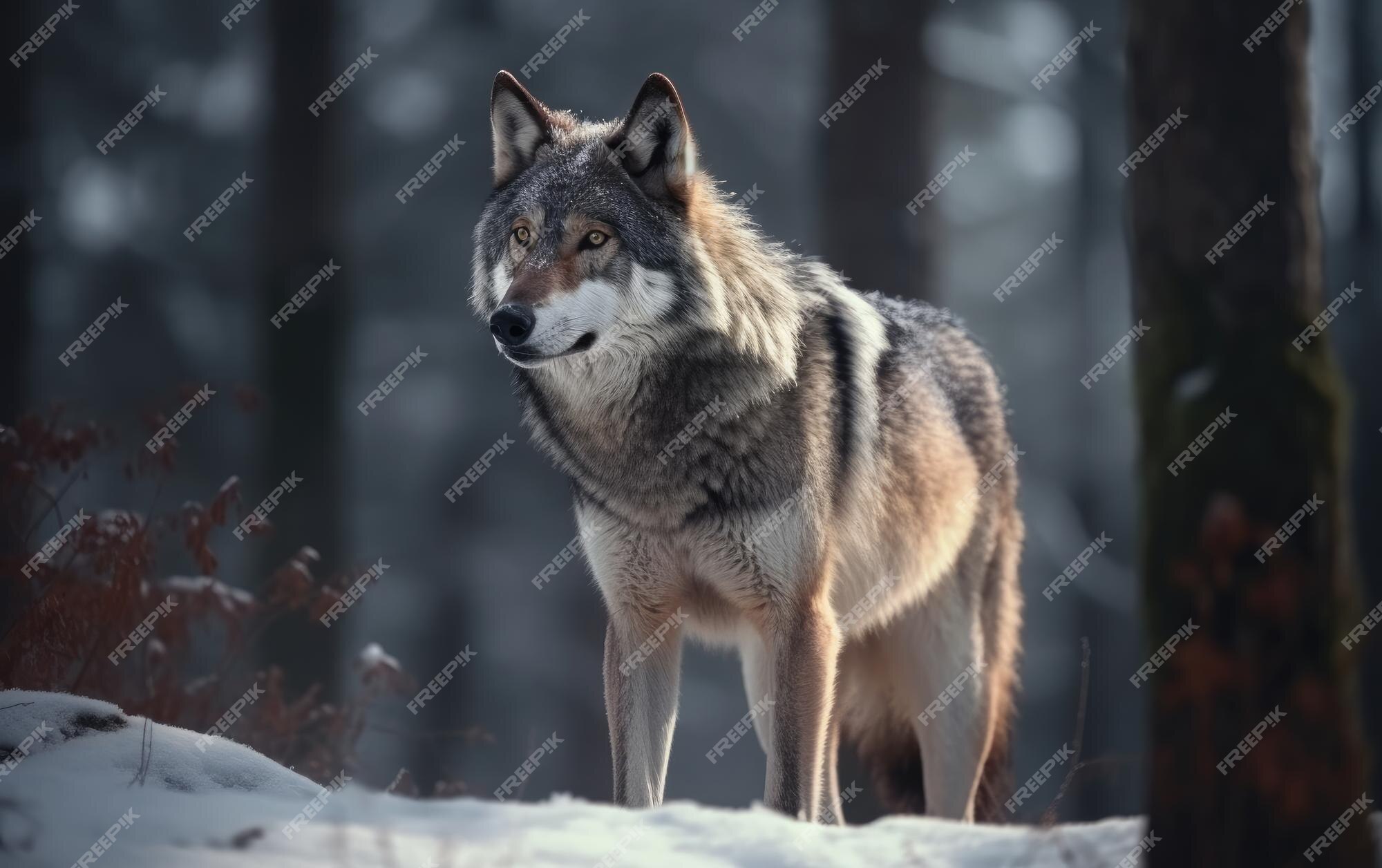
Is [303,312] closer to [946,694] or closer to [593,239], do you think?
[593,239]

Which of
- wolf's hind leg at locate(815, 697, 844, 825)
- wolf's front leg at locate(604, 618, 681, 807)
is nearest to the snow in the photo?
wolf's front leg at locate(604, 618, 681, 807)

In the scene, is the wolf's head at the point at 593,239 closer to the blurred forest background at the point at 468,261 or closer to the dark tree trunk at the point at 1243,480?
Result: the dark tree trunk at the point at 1243,480

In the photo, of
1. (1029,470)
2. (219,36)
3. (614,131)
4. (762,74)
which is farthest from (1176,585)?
(1029,470)

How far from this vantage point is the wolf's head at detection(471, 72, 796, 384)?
151 inches

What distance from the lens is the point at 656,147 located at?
4.13 m

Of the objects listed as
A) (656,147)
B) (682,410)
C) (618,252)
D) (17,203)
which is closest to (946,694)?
(682,410)

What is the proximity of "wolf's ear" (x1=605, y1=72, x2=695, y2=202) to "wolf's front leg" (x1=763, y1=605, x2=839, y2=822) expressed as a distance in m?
1.56

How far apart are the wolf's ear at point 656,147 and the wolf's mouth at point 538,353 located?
0.63 meters

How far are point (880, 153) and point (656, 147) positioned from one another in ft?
11.3

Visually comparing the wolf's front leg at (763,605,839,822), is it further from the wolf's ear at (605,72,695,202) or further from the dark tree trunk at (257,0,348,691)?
the dark tree trunk at (257,0,348,691)

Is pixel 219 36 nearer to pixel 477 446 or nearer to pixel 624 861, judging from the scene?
pixel 477 446

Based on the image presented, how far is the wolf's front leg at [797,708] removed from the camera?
3.88 meters

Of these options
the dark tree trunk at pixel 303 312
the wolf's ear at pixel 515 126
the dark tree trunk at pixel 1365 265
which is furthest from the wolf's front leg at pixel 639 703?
the dark tree trunk at pixel 1365 265

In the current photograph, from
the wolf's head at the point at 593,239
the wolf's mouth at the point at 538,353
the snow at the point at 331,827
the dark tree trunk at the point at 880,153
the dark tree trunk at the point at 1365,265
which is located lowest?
the snow at the point at 331,827
